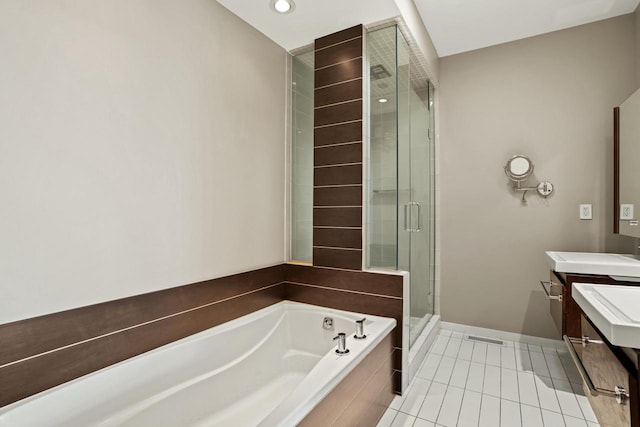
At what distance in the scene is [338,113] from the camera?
238 cm

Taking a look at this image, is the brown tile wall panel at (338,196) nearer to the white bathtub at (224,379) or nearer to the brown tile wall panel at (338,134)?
the brown tile wall panel at (338,134)

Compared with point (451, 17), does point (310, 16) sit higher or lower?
lower

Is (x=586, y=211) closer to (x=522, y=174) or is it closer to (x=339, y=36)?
(x=522, y=174)

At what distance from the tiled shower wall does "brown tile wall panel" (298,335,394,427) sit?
651 mm

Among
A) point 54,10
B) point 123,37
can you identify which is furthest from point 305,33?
point 54,10

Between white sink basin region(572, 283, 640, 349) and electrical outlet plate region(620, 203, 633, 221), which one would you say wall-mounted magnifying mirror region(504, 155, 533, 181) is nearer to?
electrical outlet plate region(620, 203, 633, 221)

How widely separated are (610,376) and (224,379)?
5.65 feet

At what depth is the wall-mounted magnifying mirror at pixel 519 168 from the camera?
2.84m

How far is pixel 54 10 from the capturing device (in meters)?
1.31

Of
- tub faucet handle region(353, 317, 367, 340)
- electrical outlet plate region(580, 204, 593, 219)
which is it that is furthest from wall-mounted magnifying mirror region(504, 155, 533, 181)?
tub faucet handle region(353, 317, 367, 340)

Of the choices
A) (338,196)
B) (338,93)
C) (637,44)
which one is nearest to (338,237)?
(338,196)

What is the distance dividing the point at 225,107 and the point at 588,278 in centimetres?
254

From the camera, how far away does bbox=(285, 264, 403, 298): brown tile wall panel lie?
2.19m

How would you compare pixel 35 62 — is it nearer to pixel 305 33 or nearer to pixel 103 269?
pixel 103 269
